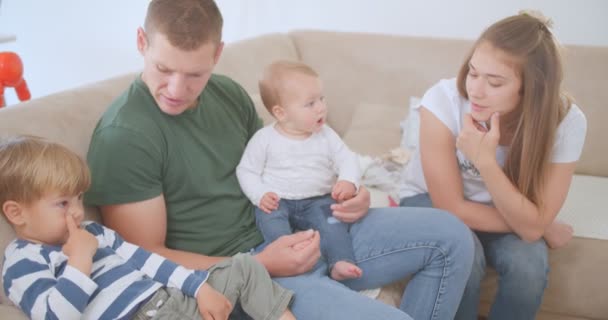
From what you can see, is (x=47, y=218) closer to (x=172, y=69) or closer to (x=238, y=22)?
(x=172, y=69)

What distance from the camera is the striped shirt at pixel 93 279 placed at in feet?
3.21

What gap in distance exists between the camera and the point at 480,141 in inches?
59.2

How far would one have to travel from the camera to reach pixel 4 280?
3.36ft

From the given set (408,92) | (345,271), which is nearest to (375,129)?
(408,92)

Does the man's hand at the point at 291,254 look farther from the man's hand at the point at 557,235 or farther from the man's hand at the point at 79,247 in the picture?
the man's hand at the point at 557,235

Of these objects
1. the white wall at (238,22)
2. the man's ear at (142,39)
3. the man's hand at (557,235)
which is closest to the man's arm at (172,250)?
the man's ear at (142,39)

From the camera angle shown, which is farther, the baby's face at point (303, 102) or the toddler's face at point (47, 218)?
the baby's face at point (303, 102)

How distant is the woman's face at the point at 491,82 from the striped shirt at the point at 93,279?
866mm

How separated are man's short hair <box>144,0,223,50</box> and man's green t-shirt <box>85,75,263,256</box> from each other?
Result: 0.51 feet

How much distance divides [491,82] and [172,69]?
2.73 feet

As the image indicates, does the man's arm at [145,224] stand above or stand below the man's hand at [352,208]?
above

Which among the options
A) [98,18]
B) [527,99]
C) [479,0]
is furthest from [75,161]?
[98,18]

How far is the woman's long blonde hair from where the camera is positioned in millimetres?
1453

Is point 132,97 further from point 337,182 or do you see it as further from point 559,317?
point 559,317
